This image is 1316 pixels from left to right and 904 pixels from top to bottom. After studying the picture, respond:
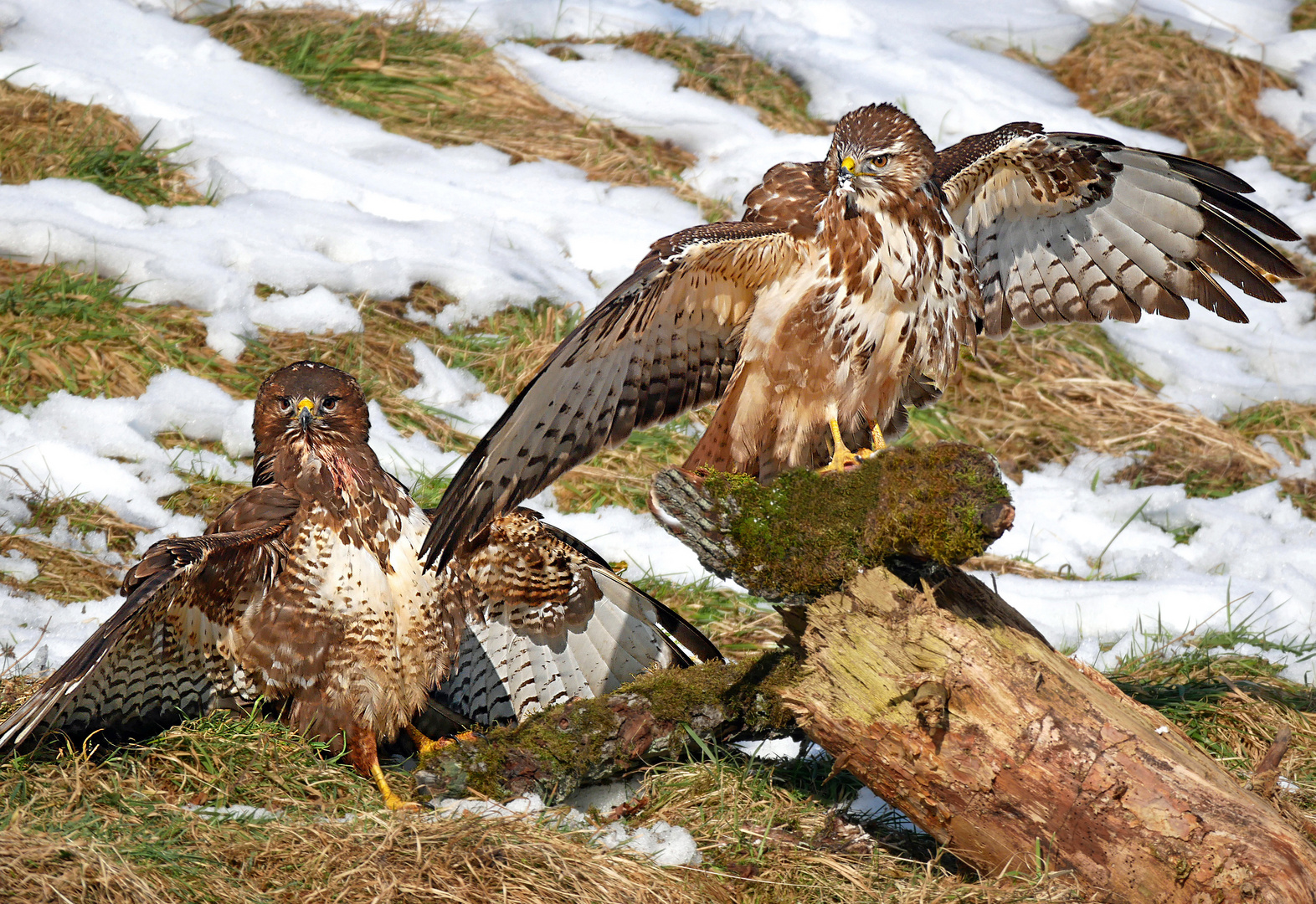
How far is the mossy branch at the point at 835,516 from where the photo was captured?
294cm

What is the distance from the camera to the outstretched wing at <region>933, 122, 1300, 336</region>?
419cm

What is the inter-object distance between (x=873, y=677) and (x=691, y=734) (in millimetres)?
735

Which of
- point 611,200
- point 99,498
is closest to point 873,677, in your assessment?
point 99,498

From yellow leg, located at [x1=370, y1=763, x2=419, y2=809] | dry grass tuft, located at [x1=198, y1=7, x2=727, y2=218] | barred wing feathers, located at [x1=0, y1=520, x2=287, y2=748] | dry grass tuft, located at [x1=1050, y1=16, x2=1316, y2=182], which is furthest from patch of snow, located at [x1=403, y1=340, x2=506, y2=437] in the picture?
dry grass tuft, located at [x1=1050, y1=16, x2=1316, y2=182]

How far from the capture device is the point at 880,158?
377cm

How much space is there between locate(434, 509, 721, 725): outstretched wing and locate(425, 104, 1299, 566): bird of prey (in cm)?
33

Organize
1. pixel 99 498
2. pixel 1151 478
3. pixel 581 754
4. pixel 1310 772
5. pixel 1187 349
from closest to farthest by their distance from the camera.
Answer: pixel 581 754 < pixel 1310 772 < pixel 99 498 < pixel 1151 478 < pixel 1187 349

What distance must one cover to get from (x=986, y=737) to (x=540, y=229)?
4884mm

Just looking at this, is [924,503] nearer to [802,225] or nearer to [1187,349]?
[802,225]

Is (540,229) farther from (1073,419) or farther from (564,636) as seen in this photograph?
(564,636)

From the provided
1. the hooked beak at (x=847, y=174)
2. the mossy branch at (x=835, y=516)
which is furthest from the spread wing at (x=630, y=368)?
the mossy branch at (x=835, y=516)

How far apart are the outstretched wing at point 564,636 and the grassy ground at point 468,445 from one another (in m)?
0.60

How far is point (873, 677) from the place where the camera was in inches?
117

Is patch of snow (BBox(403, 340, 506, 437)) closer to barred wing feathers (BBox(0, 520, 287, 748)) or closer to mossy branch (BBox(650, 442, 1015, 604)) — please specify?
barred wing feathers (BBox(0, 520, 287, 748))
